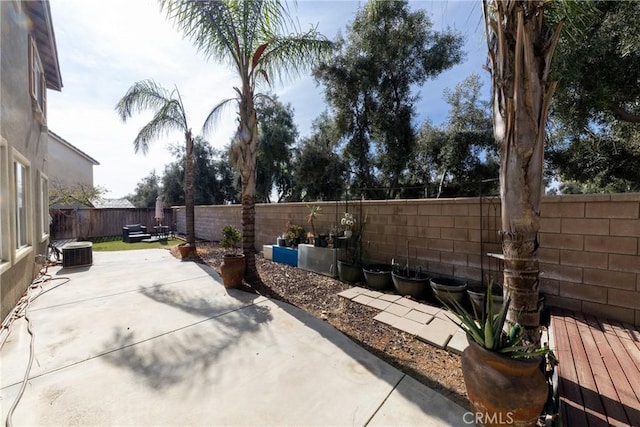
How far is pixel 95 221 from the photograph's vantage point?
1576 centimetres

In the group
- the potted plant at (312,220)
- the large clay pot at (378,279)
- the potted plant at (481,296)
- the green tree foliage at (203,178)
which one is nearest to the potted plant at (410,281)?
the large clay pot at (378,279)

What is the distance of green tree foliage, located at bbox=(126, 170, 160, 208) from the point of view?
87.8ft

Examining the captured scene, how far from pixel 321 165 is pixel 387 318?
400 inches

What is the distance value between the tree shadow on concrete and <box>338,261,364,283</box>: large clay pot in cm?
219

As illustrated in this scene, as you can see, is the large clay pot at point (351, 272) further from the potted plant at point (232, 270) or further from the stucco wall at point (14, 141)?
the stucco wall at point (14, 141)

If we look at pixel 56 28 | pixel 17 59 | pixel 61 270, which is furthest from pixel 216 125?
pixel 61 270

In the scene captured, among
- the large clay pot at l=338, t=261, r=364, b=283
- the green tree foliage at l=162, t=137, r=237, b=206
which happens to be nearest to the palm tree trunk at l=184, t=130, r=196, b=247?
the large clay pot at l=338, t=261, r=364, b=283

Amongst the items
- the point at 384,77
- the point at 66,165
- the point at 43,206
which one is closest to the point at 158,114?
the point at 43,206

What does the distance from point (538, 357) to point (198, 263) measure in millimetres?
8262

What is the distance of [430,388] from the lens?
251 cm

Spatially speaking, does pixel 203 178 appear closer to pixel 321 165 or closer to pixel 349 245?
pixel 321 165

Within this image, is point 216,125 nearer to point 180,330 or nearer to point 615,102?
point 180,330

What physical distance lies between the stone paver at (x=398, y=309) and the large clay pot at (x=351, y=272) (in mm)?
1431

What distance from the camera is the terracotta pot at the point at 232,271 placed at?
5.38m
